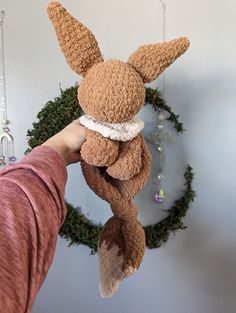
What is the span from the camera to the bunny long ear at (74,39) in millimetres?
505

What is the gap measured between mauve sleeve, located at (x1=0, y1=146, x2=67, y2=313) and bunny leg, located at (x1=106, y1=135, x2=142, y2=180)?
0.11m

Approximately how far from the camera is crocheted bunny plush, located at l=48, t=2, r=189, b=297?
1.62 ft

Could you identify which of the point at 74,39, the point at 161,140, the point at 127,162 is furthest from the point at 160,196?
the point at 74,39

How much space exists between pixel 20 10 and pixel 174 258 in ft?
2.76

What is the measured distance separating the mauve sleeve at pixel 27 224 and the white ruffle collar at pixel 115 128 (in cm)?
9

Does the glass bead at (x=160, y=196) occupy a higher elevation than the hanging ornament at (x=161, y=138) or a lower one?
lower

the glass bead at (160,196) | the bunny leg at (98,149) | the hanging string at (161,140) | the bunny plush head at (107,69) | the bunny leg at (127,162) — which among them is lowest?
the glass bead at (160,196)

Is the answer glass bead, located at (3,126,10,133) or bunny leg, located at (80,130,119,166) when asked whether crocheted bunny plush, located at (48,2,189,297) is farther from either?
glass bead, located at (3,126,10,133)

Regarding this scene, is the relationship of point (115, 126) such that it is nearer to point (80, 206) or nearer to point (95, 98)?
point (95, 98)

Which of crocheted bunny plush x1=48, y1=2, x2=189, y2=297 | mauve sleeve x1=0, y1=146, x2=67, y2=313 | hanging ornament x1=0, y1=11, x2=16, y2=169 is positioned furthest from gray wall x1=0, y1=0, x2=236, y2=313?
mauve sleeve x1=0, y1=146, x2=67, y2=313

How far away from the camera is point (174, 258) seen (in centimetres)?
105

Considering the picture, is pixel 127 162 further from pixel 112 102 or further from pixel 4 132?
pixel 4 132

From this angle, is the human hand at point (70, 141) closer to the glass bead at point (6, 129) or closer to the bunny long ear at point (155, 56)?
the bunny long ear at point (155, 56)

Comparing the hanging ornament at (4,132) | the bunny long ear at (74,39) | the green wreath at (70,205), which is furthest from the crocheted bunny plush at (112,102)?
A: the hanging ornament at (4,132)
